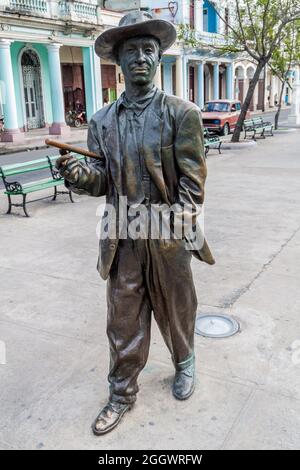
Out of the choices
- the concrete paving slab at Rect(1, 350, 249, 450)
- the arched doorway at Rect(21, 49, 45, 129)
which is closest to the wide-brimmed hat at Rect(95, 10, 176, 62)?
the concrete paving slab at Rect(1, 350, 249, 450)

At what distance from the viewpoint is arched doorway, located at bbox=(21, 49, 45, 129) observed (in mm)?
23188

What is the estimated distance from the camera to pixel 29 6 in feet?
66.7

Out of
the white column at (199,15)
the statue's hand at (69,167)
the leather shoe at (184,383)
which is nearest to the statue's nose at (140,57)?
the statue's hand at (69,167)

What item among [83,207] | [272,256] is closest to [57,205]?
[83,207]

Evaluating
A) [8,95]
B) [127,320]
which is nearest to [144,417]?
[127,320]

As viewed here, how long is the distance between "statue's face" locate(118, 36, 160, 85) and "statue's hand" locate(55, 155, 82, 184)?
0.54 m

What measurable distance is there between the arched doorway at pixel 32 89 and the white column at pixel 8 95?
3745 mm

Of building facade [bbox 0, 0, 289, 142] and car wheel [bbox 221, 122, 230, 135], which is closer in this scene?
building facade [bbox 0, 0, 289, 142]

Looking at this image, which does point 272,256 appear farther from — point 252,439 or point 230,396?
point 252,439

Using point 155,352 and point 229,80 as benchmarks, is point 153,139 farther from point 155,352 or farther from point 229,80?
point 229,80

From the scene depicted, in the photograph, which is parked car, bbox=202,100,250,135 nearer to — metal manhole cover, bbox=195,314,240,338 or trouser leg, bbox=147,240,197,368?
metal manhole cover, bbox=195,314,240,338

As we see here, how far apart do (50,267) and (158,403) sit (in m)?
2.80

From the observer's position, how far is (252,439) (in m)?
2.79

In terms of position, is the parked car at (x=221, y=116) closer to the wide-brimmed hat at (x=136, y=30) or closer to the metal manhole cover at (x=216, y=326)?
the metal manhole cover at (x=216, y=326)
